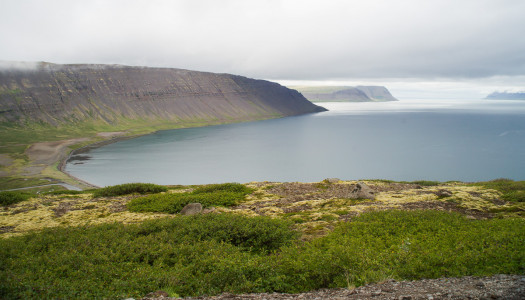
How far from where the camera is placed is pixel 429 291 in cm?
994

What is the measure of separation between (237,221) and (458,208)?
1767cm

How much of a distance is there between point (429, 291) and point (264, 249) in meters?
8.84

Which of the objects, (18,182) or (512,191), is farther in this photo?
(18,182)

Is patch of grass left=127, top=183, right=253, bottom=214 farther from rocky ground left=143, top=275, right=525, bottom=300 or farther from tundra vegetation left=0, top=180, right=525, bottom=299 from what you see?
rocky ground left=143, top=275, right=525, bottom=300

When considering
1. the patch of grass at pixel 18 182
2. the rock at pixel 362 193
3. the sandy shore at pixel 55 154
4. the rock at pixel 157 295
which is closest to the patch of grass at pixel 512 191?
the rock at pixel 362 193

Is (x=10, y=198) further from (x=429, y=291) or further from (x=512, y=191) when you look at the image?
(x=512, y=191)

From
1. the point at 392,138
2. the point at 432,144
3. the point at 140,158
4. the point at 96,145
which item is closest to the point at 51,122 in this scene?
the point at 96,145

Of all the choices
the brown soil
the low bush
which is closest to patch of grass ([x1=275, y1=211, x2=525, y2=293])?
the low bush

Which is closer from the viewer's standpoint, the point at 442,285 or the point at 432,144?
the point at 442,285

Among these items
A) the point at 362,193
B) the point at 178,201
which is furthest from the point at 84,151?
the point at 362,193

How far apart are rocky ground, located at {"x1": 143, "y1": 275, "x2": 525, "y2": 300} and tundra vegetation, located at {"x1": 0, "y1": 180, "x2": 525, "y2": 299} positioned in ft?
1.76

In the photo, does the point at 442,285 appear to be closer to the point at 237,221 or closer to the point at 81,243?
the point at 237,221

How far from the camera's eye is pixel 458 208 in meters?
24.6

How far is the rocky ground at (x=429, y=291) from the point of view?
9.31 meters
